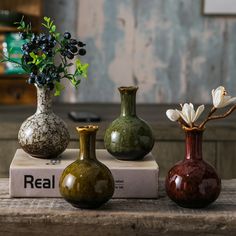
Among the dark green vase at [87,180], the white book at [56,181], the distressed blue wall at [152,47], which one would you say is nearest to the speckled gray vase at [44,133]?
the white book at [56,181]

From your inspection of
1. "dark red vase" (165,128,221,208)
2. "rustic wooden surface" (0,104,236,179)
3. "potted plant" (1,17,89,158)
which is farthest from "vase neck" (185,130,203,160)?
"rustic wooden surface" (0,104,236,179)

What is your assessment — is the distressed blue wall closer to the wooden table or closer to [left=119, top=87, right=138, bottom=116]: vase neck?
[left=119, top=87, right=138, bottom=116]: vase neck

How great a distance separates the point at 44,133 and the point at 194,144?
46 cm

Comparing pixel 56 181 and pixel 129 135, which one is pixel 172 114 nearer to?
pixel 129 135

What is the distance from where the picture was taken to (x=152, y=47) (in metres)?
4.42

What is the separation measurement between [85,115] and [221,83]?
132cm

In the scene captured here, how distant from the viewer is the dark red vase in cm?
180

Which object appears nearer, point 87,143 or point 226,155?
point 87,143

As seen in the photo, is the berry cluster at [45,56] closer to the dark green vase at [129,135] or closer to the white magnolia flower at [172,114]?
the dark green vase at [129,135]

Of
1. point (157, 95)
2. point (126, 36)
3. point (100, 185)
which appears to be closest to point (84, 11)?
point (126, 36)

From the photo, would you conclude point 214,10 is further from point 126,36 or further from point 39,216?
point 39,216

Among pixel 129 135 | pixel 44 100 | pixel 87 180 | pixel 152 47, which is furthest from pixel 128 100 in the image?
pixel 152 47

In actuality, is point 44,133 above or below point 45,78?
below

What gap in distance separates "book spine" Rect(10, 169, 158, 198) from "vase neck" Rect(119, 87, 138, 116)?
0.21 meters
